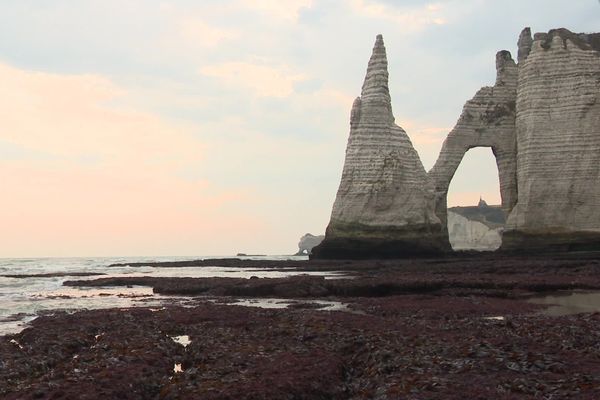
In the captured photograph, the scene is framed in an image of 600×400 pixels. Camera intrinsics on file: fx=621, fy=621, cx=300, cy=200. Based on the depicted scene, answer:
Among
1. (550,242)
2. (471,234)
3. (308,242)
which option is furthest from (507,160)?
(308,242)

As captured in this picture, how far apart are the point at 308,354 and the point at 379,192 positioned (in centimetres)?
3799

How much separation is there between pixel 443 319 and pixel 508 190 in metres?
40.4

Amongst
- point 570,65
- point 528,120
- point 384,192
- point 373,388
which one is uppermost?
point 570,65

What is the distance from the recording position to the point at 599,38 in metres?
43.8

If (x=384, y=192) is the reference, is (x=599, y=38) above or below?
above

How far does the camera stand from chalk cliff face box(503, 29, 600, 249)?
1588 inches

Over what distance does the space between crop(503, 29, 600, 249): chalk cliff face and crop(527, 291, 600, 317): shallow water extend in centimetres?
2305

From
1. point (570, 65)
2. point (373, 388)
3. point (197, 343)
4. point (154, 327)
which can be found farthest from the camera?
point (570, 65)

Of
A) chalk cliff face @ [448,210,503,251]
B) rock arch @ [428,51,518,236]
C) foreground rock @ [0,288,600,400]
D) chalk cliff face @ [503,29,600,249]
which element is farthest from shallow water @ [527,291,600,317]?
chalk cliff face @ [448,210,503,251]

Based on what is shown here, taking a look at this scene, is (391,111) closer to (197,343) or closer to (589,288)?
(589,288)

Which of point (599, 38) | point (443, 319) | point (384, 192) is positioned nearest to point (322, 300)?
point (443, 319)

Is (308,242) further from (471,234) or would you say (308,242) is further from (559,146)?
(559,146)

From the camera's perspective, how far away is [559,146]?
41.8 m

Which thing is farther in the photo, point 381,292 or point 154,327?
point 381,292
